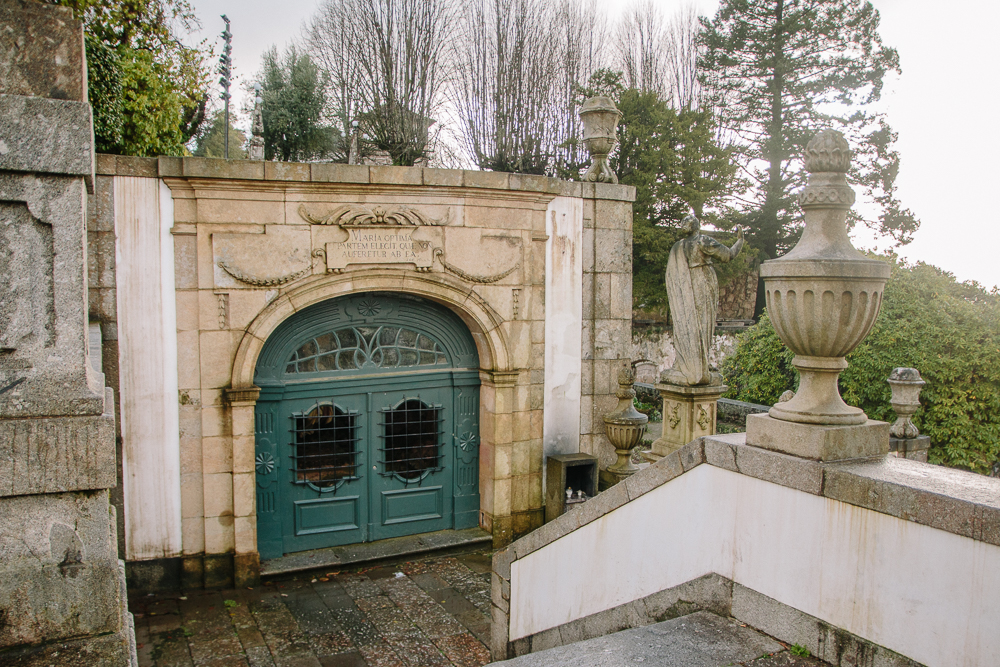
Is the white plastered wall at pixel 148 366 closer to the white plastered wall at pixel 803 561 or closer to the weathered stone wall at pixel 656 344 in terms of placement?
the white plastered wall at pixel 803 561

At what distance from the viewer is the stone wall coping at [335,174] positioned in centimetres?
657

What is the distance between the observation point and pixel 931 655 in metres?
2.63

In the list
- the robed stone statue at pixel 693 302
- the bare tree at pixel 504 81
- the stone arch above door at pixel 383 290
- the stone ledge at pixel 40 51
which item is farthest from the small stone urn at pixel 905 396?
the bare tree at pixel 504 81

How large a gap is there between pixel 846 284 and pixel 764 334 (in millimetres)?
10123

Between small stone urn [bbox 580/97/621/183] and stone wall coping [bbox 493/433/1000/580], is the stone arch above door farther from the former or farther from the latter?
stone wall coping [bbox 493/433/1000/580]

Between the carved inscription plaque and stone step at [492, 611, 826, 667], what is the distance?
4741 millimetres

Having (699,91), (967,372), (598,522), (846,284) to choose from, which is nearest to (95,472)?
(598,522)

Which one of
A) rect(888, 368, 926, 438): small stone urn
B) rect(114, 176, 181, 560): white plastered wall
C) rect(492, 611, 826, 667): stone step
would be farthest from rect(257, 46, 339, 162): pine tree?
rect(492, 611, 826, 667): stone step

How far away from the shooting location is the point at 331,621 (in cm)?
→ 644

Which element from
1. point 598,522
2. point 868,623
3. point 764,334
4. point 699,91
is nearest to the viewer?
point 868,623

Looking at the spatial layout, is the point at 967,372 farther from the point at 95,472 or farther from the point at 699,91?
the point at 699,91

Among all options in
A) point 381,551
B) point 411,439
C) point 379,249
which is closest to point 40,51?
point 379,249

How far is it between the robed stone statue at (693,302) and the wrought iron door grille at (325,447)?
3.57m

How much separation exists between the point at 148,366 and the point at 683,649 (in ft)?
18.0
